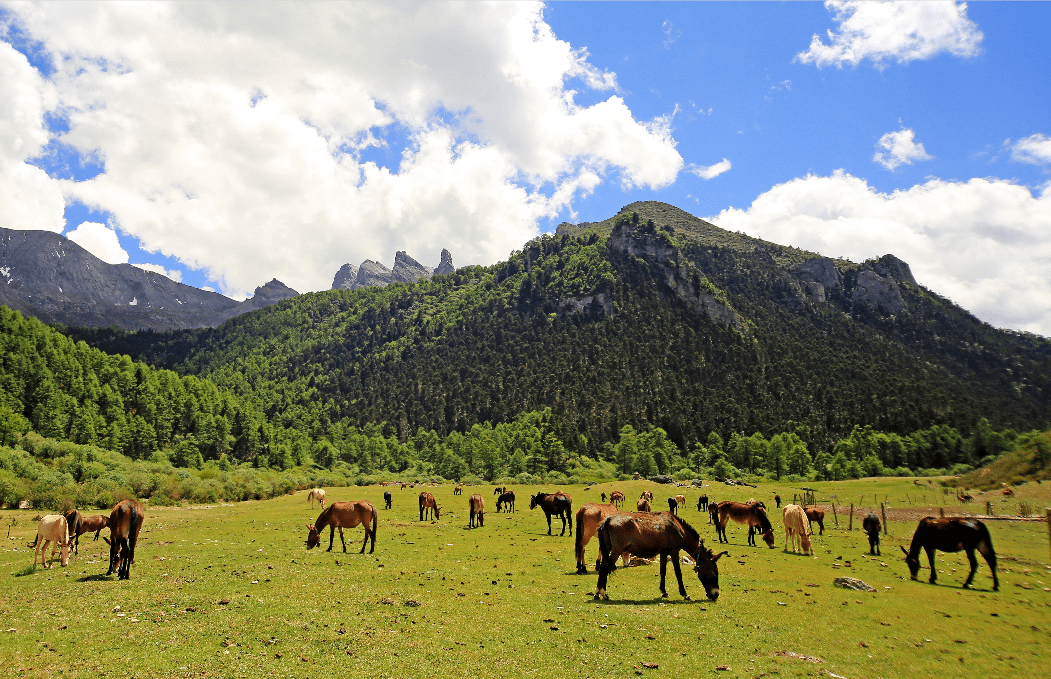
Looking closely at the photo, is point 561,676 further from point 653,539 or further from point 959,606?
point 959,606

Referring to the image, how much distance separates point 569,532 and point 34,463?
68919 millimetres

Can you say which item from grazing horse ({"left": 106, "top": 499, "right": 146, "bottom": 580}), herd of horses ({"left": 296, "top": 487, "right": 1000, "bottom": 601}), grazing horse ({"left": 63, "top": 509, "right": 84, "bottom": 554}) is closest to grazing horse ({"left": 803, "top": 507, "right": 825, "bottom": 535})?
herd of horses ({"left": 296, "top": 487, "right": 1000, "bottom": 601})

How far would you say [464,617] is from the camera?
1530cm

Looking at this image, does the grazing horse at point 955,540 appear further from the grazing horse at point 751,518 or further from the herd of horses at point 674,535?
the grazing horse at point 751,518

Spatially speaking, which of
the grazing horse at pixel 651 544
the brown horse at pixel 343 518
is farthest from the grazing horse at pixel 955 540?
the brown horse at pixel 343 518

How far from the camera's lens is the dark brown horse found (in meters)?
22.1

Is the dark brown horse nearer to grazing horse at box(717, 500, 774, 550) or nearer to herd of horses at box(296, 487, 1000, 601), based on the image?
herd of horses at box(296, 487, 1000, 601)

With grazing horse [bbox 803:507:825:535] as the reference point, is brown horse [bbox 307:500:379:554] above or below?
above

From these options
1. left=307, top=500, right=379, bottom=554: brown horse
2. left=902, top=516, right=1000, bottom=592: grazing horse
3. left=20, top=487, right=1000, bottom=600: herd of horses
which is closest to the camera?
left=20, top=487, right=1000, bottom=600: herd of horses

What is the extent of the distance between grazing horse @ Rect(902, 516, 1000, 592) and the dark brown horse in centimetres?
1334

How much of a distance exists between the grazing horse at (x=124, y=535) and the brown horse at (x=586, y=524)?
17125 mm

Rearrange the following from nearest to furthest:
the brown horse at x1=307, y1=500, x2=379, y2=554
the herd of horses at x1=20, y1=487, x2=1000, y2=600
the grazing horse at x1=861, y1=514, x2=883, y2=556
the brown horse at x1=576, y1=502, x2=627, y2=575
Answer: the herd of horses at x1=20, y1=487, x2=1000, y2=600 → the brown horse at x1=576, y1=502, x2=627, y2=575 → the brown horse at x1=307, y1=500, x2=379, y2=554 → the grazing horse at x1=861, y1=514, x2=883, y2=556

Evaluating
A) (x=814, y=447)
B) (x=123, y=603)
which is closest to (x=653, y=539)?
(x=123, y=603)

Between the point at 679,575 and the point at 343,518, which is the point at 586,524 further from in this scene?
the point at 343,518
